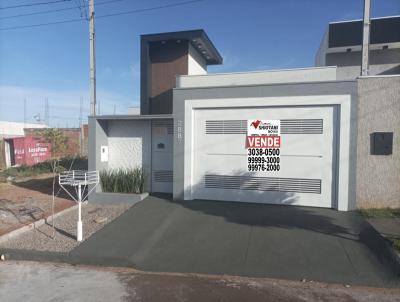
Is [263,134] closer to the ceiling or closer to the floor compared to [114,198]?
closer to the ceiling

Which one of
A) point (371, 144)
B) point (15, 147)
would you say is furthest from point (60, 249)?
point (15, 147)

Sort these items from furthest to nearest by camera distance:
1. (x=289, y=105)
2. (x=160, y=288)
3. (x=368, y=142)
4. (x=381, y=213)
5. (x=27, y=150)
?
(x=27, y=150) → (x=289, y=105) → (x=368, y=142) → (x=381, y=213) → (x=160, y=288)

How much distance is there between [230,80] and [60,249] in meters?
7.75

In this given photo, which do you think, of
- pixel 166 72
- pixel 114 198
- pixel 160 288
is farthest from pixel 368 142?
pixel 166 72

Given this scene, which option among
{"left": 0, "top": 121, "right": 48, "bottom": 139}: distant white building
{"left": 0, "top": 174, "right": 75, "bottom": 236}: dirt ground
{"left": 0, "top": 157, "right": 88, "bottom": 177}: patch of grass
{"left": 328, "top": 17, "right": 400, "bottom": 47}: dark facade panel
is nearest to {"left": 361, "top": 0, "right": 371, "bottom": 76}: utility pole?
{"left": 328, "top": 17, "right": 400, "bottom": 47}: dark facade panel

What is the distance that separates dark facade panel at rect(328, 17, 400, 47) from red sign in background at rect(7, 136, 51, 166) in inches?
725

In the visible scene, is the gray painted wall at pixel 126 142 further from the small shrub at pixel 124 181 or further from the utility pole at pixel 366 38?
the utility pole at pixel 366 38

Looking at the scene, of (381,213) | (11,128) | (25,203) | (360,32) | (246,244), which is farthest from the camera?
(11,128)

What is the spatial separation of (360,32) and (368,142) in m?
8.30

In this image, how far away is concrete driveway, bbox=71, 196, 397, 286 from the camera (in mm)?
5267

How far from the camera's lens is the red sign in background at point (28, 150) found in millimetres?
20125

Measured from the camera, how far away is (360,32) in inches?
545

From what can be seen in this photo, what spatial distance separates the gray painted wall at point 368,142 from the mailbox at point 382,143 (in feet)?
0.34

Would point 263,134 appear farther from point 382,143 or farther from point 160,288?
point 160,288
